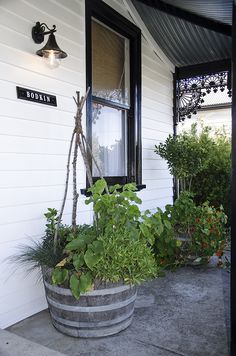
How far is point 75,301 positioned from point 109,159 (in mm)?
1856

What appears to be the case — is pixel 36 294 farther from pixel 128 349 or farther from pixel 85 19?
pixel 85 19

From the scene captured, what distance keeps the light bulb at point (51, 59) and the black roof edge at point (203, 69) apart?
109 inches

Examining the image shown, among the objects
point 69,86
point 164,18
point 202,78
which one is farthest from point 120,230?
point 202,78

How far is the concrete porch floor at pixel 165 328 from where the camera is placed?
212cm

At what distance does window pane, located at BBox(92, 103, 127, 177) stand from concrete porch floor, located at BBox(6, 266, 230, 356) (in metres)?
1.33

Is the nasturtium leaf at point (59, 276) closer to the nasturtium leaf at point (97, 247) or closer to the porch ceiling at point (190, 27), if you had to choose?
the nasturtium leaf at point (97, 247)

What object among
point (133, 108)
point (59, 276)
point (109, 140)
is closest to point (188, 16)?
point (133, 108)

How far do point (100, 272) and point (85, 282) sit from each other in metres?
0.11

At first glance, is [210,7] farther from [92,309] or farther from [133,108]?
[92,309]

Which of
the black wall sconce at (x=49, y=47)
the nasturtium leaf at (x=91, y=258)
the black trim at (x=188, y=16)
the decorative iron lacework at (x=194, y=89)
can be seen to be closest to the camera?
the nasturtium leaf at (x=91, y=258)

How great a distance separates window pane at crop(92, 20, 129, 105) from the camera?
11.5ft

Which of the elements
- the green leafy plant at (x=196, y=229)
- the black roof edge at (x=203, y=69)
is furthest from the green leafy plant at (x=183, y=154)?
the black roof edge at (x=203, y=69)

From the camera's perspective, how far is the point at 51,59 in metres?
2.65

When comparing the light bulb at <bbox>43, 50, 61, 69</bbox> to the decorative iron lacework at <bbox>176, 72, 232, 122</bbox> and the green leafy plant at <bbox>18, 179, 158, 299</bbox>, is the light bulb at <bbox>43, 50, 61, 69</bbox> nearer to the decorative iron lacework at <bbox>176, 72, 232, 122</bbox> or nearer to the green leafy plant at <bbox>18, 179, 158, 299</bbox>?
the green leafy plant at <bbox>18, 179, 158, 299</bbox>
